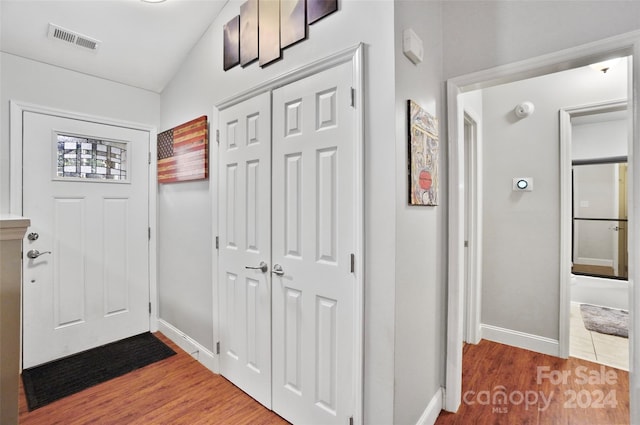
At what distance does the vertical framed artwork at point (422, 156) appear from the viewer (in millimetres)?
1453

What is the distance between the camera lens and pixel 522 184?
2666 millimetres

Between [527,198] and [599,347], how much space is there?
1497 mm

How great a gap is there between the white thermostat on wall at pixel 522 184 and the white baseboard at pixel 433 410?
187 centimetres

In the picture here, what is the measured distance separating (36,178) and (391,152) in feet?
9.20

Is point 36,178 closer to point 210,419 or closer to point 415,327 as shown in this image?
point 210,419

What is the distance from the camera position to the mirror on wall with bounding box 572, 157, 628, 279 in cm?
439

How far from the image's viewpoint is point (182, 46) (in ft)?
8.37

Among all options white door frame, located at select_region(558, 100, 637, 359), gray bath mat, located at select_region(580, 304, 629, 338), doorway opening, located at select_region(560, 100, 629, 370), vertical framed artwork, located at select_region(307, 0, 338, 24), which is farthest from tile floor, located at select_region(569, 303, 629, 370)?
vertical framed artwork, located at select_region(307, 0, 338, 24)

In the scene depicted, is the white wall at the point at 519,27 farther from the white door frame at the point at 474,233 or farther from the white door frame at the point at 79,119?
the white door frame at the point at 79,119

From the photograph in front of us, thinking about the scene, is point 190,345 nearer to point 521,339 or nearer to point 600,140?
point 521,339

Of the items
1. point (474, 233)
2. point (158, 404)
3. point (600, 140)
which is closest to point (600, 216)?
point (600, 140)

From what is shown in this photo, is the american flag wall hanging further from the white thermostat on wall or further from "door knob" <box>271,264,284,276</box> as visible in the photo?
the white thermostat on wall

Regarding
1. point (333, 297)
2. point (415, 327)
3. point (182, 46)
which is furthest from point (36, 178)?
point (415, 327)

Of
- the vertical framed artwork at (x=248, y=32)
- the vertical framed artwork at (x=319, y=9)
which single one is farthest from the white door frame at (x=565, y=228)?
the vertical framed artwork at (x=248, y=32)
